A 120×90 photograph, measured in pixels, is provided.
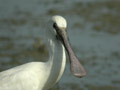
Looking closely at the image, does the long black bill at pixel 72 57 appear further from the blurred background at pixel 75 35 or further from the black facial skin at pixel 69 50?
the blurred background at pixel 75 35

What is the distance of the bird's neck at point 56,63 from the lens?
7.05 meters

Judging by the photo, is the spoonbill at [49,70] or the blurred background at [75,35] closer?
the spoonbill at [49,70]

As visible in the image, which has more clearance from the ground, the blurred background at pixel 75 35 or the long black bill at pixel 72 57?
the long black bill at pixel 72 57

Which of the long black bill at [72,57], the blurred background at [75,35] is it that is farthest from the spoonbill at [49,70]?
the blurred background at [75,35]

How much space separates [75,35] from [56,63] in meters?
5.05

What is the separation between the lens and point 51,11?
13969 mm

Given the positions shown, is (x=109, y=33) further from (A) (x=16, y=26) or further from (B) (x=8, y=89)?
(B) (x=8, y=89)

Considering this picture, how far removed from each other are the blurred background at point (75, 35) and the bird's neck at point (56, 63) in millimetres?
2000

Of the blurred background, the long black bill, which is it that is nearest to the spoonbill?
the long black bill

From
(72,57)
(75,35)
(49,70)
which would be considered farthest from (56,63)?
(75,35)

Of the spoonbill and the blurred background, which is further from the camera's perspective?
the blurred background

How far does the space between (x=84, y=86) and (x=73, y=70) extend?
251 centimetres

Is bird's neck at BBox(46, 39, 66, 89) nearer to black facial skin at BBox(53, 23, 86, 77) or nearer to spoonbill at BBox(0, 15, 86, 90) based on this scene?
spoonbill at BBox(0, 15, 86, 90)

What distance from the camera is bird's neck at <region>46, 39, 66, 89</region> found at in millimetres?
7051
